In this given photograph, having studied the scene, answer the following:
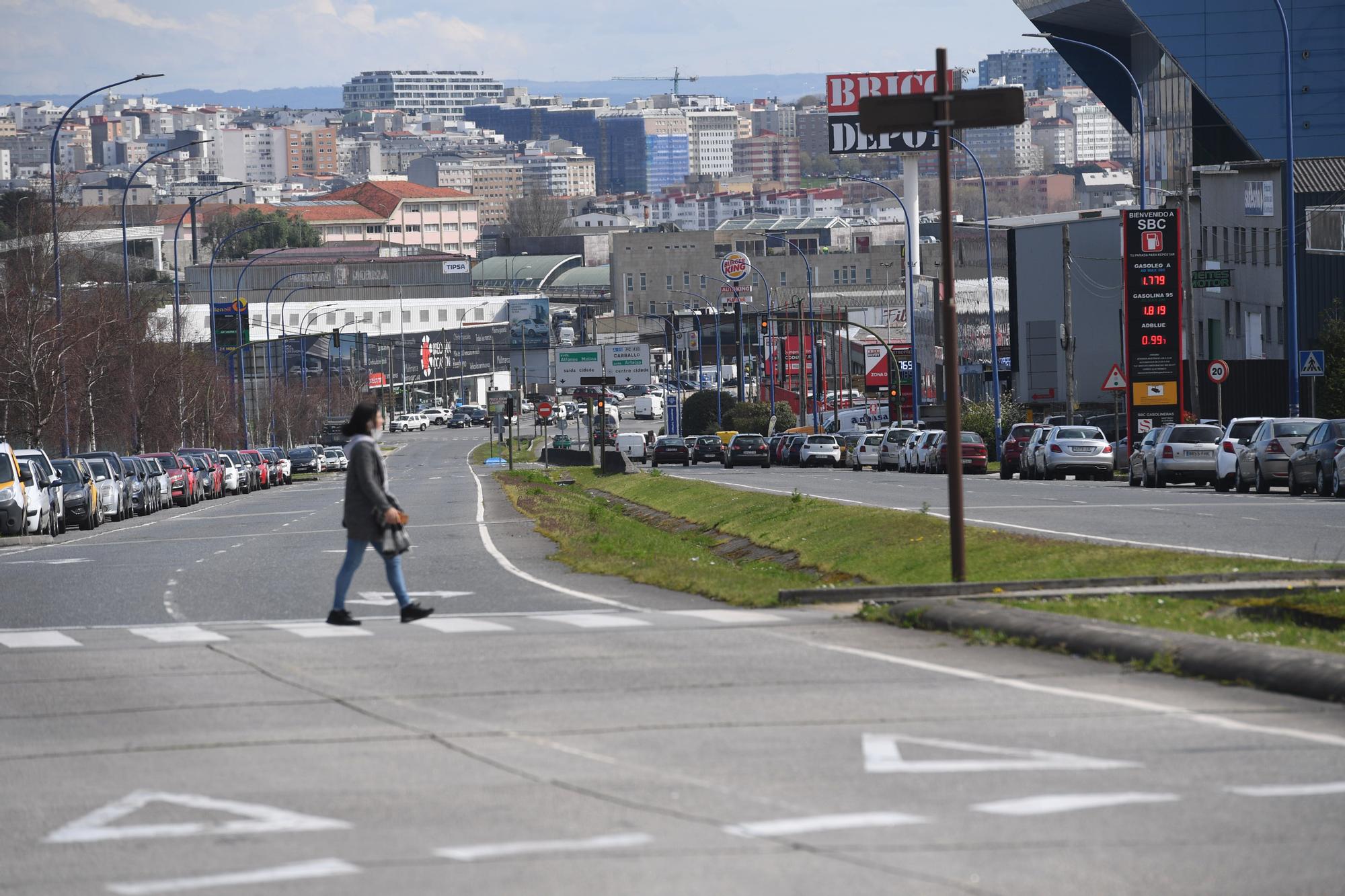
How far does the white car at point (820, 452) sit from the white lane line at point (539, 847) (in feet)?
213

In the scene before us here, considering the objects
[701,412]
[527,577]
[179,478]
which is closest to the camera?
[527,577]

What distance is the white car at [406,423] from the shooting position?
157 metres

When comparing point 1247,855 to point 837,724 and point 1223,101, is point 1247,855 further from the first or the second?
point 1223,101

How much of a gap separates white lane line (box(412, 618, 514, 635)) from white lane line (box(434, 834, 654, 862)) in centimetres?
765

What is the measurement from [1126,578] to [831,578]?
6.20 m

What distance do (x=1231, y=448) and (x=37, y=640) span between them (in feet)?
95.1

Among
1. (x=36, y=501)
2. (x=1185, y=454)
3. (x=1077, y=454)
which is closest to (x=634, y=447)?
(x=1077, y=454)

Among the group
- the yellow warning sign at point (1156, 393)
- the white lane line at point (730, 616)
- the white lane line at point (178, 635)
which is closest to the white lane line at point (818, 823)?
the white lane line at point (730, 616)

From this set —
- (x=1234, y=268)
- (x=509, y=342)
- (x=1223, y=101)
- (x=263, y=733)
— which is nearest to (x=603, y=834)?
(x=263, y=733)

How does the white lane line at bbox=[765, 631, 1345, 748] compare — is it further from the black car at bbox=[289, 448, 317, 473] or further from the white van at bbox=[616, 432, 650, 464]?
the white van at bbox=[616, 432, 650, 464]

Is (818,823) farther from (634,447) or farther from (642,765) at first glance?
(634,447)

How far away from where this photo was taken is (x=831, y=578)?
73.2 feet

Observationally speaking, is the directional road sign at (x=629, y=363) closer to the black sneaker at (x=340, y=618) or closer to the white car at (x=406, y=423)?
the white car at (x=406, y=423)

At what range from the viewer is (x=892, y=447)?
64.1 m
